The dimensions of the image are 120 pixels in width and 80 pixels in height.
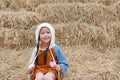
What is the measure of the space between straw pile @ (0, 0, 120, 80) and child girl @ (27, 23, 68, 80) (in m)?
0.48

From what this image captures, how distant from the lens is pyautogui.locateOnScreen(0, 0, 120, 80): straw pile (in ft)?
11.1

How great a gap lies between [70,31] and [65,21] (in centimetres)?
26

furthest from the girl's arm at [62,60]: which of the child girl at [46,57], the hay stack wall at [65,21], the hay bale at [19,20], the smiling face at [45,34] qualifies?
the hay bale at [19,20]

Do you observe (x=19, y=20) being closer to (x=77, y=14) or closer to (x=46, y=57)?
(x=77, y=14)

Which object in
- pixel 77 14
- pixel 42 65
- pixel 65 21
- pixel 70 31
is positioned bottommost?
pixel 42 65

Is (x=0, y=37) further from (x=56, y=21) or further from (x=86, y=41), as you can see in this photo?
(x=86, y=41)

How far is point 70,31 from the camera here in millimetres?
3820

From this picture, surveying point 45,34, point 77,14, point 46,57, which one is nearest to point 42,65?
point 46,57

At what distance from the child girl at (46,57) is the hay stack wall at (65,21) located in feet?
3.53

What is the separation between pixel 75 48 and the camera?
3.74 meters

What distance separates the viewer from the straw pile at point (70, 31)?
337 centimetres

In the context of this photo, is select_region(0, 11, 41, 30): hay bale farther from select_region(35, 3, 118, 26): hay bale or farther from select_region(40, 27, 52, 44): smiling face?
select_region(40, 27, 52, 44): smiling face

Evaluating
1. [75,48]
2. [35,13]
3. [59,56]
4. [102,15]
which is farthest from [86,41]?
[59,56]

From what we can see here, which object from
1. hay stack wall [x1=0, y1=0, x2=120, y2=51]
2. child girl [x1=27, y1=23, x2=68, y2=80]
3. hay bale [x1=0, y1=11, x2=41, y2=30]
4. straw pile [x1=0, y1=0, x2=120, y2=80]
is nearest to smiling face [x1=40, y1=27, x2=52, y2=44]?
child girl [x1=27, y1=23, x2=68, y2=80]
